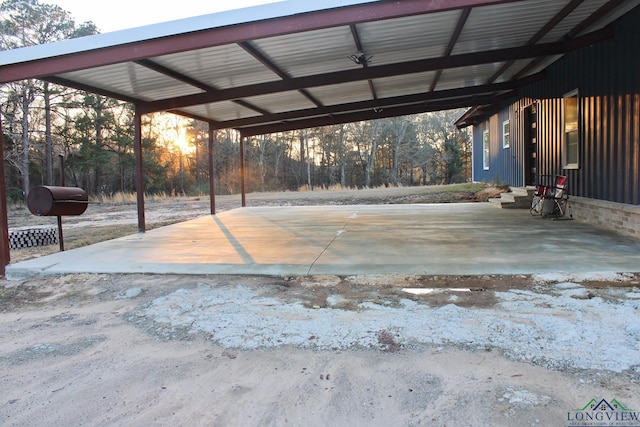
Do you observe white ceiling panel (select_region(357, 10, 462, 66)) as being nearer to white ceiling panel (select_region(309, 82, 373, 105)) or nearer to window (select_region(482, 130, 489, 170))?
white ceiling panel (select_region(309, 82, 373, 105))

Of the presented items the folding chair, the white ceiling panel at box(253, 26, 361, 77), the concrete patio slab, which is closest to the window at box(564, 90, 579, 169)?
the folding chair

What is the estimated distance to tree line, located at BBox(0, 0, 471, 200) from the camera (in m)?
22.8

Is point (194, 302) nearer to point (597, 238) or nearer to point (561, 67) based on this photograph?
point (597, 238)

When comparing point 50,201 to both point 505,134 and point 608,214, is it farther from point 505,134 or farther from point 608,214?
point 505,134

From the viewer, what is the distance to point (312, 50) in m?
6.75

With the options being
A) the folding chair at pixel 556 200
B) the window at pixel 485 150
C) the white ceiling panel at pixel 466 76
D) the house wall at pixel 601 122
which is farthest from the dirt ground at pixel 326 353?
the window at pixel 485 150

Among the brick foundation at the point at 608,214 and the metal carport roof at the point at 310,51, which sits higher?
the metal carport roof at the point at 310,51

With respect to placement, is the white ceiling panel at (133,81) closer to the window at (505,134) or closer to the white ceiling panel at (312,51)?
the white ceiling panel at (312,51)

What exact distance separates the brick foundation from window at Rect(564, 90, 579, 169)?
794mm

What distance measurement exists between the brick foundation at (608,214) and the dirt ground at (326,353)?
8.97 feet

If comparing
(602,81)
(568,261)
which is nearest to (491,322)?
(568,261)

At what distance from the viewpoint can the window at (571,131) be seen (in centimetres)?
838

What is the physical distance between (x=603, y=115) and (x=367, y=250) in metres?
4.63

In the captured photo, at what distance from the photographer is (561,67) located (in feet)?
28.9
